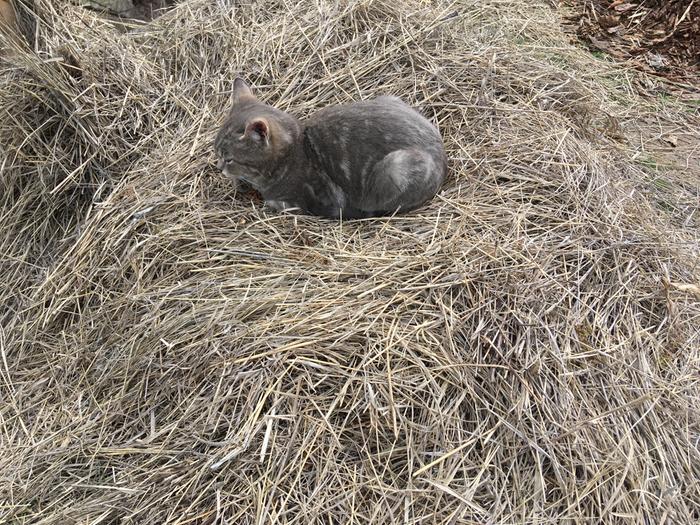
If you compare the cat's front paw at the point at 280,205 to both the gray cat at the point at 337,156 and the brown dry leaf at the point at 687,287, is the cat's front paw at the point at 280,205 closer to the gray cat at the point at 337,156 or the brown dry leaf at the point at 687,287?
the gray cat at the point at 337,156

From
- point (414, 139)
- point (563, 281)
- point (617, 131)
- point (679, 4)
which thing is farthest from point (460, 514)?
point (679, 4)

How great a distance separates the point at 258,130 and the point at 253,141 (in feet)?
0.24

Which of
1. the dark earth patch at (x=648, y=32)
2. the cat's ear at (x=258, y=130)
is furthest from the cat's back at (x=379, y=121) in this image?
the dark earth patch at (x=648, y=32)

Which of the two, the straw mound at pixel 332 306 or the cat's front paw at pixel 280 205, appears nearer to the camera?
the straw mound at pixel 332 306

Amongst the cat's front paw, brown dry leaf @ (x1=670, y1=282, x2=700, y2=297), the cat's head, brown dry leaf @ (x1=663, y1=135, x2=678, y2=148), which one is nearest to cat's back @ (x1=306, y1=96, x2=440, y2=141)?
the cat's head

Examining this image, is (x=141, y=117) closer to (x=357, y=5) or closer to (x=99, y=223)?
(x=99, y=223)

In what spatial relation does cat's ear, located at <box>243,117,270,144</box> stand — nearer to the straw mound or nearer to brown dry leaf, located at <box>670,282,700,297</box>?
the straw mound

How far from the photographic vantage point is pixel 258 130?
3.05 m

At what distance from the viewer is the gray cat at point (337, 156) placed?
310 centimetres

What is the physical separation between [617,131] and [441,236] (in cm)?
212

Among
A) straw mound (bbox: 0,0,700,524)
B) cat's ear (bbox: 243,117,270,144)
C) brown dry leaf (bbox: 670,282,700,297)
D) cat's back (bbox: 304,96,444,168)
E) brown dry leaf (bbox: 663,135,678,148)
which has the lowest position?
brown dry leaf (bbox: 663,135,678,148)

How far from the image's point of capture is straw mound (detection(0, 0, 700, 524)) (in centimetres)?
216

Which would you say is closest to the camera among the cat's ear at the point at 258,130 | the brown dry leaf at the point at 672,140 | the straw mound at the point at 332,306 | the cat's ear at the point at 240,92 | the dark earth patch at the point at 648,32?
the straw mound at the point at 332,306

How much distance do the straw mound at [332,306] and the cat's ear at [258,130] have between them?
0.39m
